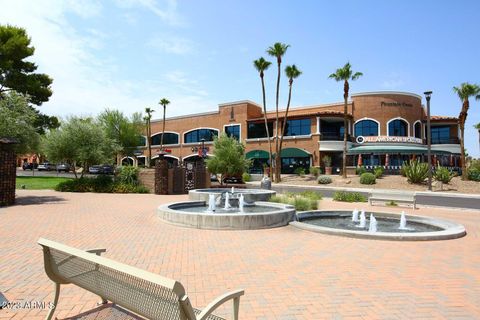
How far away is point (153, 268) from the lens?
19.5 feet

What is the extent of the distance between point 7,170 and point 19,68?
2675cm

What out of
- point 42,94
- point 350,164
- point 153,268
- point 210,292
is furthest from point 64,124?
point 350,164

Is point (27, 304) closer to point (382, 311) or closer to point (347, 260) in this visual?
point (382, 311)

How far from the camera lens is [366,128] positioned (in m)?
45.1

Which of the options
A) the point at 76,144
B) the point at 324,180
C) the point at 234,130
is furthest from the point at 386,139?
the point at 76,144

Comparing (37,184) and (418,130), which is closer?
(37,184)

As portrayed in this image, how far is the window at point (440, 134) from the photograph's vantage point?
154ft

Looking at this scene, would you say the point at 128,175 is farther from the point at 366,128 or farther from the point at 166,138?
the point at 166,138

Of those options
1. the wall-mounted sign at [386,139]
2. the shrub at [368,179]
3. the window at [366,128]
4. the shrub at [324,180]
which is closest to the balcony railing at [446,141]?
the wall-mounted sign at [386,139]

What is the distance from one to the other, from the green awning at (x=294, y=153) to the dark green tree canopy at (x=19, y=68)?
2930 cm

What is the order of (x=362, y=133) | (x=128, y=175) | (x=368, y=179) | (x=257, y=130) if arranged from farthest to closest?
(x=257, y=130) → (x=362, y=133) → (x=368, y=179) → (x=128, y=175)

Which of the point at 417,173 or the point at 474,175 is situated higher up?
the point at 417,173

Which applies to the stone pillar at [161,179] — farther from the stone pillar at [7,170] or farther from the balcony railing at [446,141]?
the balcony railing at [446,141]

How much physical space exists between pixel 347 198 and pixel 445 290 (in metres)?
14.2
